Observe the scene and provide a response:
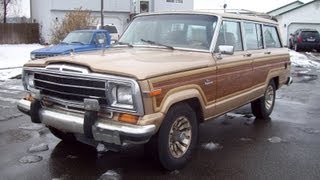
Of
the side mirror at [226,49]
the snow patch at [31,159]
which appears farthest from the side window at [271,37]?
the snow patch at [31,159]

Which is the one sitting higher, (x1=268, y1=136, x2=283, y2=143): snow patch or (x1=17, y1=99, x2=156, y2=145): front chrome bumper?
(x1=17, y1=99, x2=156, y2=145): front chrome bumper

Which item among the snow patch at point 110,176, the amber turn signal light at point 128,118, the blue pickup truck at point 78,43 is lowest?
the snow patch at point 110,176

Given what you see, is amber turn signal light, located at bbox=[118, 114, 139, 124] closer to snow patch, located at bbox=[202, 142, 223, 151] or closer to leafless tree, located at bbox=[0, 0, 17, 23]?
snow patch, located at bbox=[202, 142, 223, 151]

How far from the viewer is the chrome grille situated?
4.89 meters

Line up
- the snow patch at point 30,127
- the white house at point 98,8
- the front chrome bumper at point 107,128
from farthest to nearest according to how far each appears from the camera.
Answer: the white house at point 98,8 → the snow patch at point 30,127 → the front chrome bumper at point 107,128

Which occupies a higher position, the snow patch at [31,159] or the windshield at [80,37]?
the windshield at [80,37]

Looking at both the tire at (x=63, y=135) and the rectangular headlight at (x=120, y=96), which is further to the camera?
the tire at (x=63, y=135)

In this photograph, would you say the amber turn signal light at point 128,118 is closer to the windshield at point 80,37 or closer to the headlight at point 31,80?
the headlight at point 31,80

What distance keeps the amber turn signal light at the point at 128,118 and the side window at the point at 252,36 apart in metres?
3.09

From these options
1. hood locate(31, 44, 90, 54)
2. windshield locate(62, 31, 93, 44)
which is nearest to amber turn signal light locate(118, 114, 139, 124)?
hood locate(31, 44, 90, 54)

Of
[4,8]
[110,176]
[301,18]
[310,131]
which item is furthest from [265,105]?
[4,8]

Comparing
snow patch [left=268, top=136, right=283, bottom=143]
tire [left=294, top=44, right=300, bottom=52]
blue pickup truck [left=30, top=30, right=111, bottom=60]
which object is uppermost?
blue pickup truck [left=30, top=30, right=111, bottom=60]

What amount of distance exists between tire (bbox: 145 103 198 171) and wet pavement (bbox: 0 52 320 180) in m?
0.15

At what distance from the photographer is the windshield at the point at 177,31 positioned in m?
6.31
